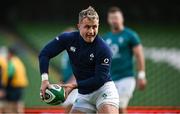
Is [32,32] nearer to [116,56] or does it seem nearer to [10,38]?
[10,38]

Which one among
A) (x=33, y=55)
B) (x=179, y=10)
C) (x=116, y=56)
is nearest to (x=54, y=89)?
(x=116, y=56)

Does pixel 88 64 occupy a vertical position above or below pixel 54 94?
above

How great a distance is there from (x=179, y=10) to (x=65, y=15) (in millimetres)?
2976

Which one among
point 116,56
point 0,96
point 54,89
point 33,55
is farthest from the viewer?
point 33,55

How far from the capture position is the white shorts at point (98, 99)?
7.82 metres

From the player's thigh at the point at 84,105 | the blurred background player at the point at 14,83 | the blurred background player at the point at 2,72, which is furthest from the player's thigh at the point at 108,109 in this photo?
the blurred background player at the point at 14,83

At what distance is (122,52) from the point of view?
1074 centimetres

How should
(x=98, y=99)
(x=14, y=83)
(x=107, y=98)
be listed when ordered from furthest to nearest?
(x=14, y=83)
(x=98, y=99)
(x=107, y=98)

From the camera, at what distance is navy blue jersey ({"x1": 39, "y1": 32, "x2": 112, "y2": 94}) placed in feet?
25.5

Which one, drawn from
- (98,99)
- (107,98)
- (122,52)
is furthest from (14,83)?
(107,98)

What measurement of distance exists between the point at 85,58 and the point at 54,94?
64 cm

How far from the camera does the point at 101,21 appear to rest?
1680 cm

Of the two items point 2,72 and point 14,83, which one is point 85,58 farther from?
point 14,83

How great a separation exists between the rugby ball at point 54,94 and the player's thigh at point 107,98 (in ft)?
1.73
